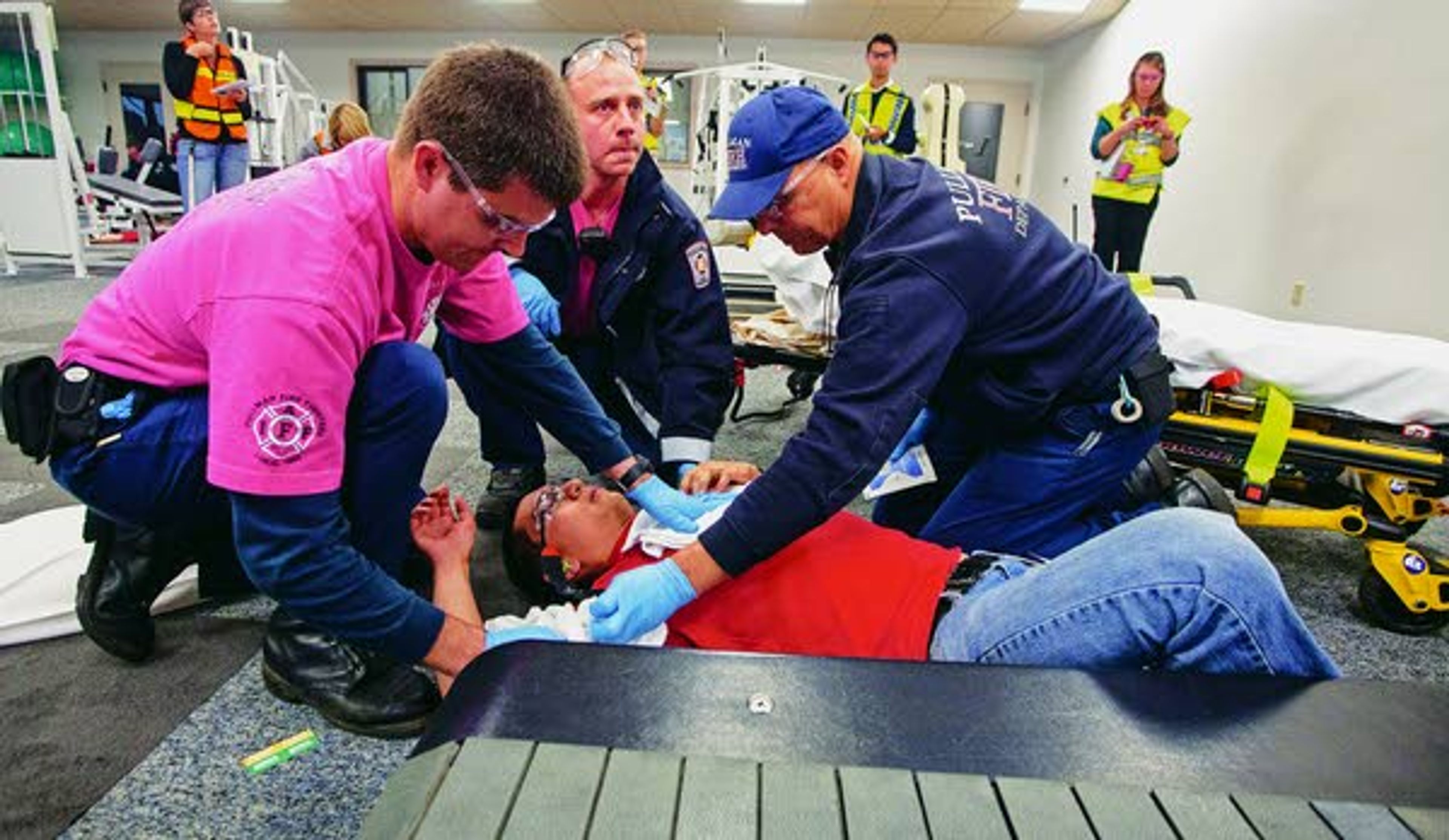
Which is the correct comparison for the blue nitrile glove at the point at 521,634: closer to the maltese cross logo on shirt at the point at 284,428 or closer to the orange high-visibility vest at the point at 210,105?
the maltese cross logo on shirt at the point at 284,428

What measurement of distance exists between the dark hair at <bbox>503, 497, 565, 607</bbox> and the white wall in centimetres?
391

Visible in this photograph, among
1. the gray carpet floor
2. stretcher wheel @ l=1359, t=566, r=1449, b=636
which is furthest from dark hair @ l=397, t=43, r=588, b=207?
stretcher wheel @ l=1359, t=566, r=1449, b=636

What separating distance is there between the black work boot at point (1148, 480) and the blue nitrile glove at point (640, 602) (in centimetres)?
111

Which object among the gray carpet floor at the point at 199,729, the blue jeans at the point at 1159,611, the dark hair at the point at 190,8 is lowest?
the gray carpet floor at the point at 199,729

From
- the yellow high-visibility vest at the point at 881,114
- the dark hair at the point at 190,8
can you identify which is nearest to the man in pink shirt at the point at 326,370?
the dark hair at the point at 190,8

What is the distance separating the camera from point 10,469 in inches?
86.4

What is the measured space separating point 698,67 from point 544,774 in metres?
11.0

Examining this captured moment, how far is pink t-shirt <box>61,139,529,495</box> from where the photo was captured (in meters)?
0.83

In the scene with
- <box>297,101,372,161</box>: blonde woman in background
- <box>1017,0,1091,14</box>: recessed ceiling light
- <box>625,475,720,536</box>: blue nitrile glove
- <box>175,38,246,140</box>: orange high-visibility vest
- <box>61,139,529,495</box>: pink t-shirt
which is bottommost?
<box>625,475,720,536</box>: blue nitrile glove

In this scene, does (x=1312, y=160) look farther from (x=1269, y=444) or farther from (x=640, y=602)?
(x=640, y=602)

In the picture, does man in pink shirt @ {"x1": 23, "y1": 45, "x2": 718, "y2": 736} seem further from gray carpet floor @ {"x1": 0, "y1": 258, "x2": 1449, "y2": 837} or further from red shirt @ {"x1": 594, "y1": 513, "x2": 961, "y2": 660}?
red shirt @ {"x1": 594, "y1": 513, "x2": 961, "y2": 660}

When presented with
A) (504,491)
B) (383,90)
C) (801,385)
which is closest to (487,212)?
(504,491)

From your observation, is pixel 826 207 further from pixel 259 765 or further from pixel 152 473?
pixel 259 765

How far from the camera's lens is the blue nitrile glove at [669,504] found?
4.47ft
